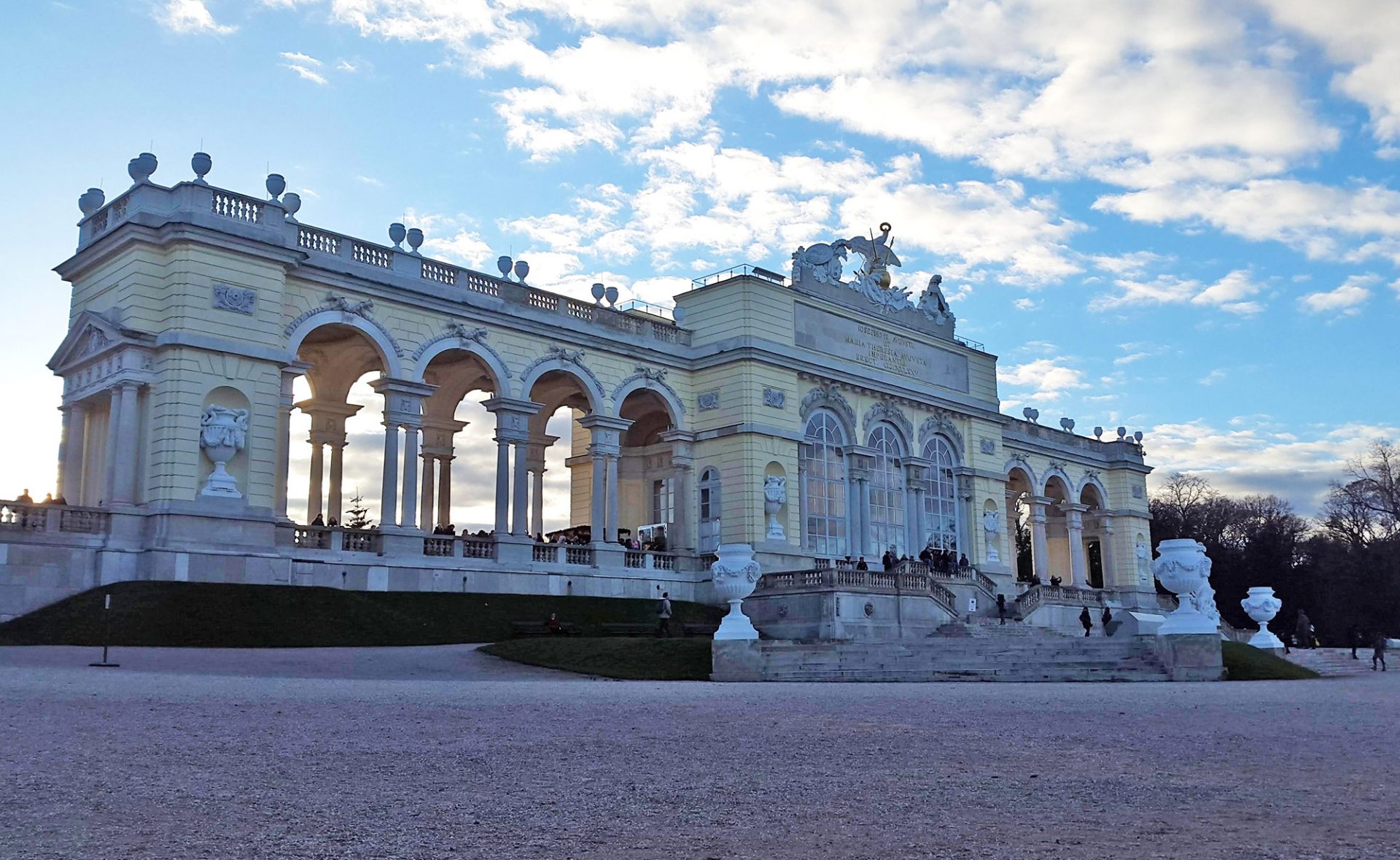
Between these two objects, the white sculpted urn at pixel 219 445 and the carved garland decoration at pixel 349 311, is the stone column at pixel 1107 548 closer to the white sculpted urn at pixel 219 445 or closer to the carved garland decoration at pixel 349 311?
the carved garland decoration at pixel 349 311

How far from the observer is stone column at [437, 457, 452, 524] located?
43.5m

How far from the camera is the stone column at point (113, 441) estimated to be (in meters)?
31.2

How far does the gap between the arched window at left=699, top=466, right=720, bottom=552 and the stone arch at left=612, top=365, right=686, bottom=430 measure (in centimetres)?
202

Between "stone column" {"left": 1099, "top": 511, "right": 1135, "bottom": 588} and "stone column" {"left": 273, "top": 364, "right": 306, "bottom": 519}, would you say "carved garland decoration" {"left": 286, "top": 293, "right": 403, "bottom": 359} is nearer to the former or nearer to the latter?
"stone column" {"left": 273, "top": 364, "right": 306, "bottom": 519}

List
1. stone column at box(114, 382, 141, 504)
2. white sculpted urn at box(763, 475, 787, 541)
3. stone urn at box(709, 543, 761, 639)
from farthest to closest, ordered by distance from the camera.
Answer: white sculpted urn at box(763, 475, 787, 541), stone column at box(114, 382, 141, 504), stone urn at box(709, 543, 761, 639)

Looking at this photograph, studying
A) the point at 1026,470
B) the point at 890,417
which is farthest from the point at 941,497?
the point at 1026,470

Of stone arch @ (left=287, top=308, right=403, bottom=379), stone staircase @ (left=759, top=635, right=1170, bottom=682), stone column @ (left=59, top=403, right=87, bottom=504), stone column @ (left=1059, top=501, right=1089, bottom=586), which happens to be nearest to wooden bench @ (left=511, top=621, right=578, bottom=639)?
stone staircase @ (left=759, top=635, right=1170, bottom=682)

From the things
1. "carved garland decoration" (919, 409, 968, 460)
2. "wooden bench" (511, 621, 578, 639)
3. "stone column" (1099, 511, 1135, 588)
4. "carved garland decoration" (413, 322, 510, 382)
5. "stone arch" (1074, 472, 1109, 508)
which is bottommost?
"wooden bench" (511, 621, 578, 639)

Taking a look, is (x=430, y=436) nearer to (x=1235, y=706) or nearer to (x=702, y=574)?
(x=702, y=574)

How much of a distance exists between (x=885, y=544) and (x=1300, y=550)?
4746 cm

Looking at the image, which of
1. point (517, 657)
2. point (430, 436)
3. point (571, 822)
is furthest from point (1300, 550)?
point (571, 822)

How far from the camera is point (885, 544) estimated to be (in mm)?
48406

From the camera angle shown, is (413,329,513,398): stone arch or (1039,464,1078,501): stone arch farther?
(1039,464,1078,501): stone arch

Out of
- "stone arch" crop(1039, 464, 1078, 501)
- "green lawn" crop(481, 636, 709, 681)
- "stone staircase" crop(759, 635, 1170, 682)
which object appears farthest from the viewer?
"stone arch" crop(1039, 464, 1078, 501)
